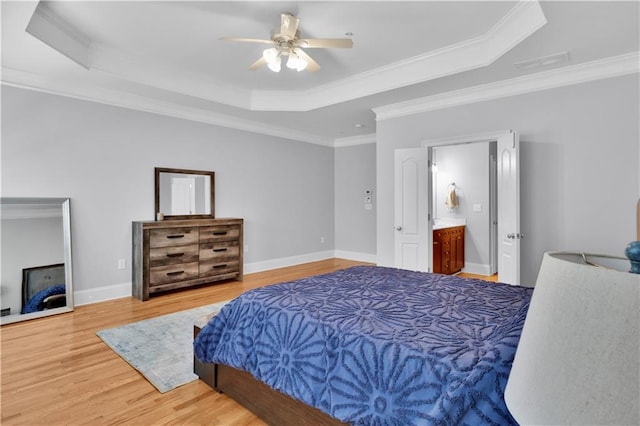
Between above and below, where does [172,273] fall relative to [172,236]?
below

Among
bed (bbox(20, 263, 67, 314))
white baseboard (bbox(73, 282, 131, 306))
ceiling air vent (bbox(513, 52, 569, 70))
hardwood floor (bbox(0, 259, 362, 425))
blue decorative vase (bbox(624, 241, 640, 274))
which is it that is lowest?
hardwood floor (bbox(0, 259, 362, 425))

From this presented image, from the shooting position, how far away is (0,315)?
3592 millimetres

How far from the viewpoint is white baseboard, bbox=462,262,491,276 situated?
587cm

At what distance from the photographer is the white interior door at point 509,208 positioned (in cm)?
372

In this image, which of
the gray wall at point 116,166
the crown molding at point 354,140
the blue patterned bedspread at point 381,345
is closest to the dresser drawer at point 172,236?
the gray wall at point 116,166

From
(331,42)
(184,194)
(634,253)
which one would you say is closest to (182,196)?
(184,194)

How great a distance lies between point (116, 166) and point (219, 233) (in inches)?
64.5

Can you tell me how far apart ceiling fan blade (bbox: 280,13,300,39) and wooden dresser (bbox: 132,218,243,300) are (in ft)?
9.60

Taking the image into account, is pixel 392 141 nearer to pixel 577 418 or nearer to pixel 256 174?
pixel 256 174

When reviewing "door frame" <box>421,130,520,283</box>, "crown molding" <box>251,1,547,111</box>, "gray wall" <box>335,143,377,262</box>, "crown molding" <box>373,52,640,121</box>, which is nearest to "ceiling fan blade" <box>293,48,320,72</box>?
"crown molding" <box>251,1,547,111</box>

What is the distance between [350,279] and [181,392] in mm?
1372

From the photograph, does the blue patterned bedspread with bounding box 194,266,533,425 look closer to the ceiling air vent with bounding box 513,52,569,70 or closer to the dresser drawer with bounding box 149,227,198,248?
the ceiling air vent with bounding box 513,52,569,70

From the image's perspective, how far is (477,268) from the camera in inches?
236

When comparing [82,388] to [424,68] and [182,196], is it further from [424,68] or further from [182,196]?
[424,68]
